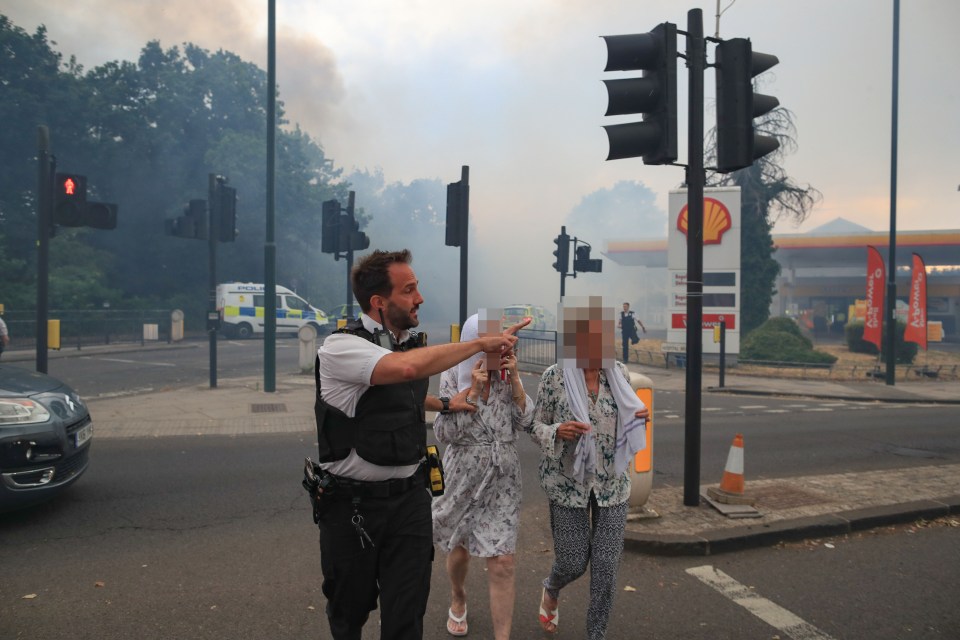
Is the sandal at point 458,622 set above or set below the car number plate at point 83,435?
below

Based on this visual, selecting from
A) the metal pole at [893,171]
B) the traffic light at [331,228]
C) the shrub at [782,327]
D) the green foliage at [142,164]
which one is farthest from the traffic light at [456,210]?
the green foliage at [142,164]

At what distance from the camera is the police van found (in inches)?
1112

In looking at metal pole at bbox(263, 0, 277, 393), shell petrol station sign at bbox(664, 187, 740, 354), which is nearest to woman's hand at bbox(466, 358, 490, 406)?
metal pole at bbox(263, 0, 277, 393)

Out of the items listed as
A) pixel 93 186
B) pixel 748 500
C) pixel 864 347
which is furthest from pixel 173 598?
pixel 93 186

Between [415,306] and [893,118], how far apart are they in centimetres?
1837

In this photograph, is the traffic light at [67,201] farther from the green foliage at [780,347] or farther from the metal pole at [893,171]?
the green foliage at [780,347]

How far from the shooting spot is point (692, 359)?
532 cm

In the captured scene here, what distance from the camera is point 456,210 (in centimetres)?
1130

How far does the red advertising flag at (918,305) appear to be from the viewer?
18.2 meters

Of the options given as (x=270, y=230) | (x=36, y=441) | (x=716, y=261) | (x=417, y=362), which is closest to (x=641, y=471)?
(x=417, y=362)

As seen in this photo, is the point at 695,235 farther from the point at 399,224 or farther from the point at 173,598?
the point at 399,224

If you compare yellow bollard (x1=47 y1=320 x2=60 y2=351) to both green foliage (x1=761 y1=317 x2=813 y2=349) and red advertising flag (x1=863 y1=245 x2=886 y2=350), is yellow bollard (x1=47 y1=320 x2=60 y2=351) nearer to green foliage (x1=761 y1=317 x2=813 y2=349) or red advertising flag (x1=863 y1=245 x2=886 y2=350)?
red advertising flag (x1=863 y1=245 x2=886 y2=350)

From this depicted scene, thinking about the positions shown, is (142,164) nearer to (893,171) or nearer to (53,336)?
(53,336)

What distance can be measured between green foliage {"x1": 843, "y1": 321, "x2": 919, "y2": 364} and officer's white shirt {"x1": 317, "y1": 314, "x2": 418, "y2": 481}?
18399 mm
